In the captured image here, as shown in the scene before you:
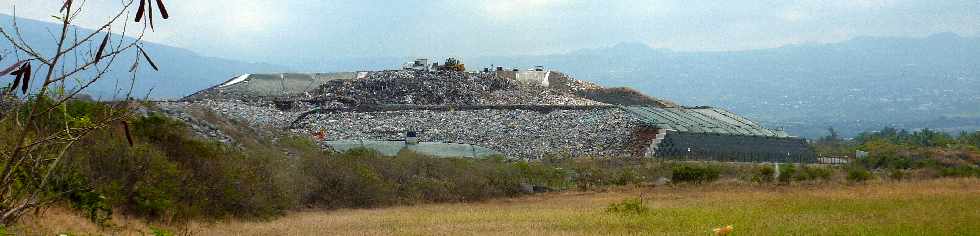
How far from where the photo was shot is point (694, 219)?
61.1ft

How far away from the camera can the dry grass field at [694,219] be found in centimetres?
1612

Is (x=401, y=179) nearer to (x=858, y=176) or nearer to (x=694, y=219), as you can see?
(x=694, y=219)

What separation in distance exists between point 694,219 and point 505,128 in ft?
93.1

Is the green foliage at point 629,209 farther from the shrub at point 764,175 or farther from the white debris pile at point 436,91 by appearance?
the white debris pile at point 436,91

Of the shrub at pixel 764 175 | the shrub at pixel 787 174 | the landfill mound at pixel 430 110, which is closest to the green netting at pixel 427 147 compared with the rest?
the landfill mound at pixel 430 110

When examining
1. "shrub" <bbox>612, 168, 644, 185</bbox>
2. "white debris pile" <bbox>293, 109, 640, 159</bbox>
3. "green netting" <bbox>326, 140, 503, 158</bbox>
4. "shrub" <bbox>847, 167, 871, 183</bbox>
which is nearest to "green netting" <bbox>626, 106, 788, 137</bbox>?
"white debris pile" <bbox>293, 109, 640, 159</bbox>

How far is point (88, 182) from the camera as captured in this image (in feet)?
55.7

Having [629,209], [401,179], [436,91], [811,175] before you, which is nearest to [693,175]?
[811,175]

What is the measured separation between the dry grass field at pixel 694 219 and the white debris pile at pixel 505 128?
17963 mm

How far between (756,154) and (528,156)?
9981mm

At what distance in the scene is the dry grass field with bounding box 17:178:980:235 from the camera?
1612 centimetres

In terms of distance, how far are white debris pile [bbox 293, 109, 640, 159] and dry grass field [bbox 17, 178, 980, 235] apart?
17963 mm

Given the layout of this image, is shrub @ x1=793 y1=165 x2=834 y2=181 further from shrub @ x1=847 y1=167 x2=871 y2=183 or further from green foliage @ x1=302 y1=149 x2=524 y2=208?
green foliage @ x1=302 y1=149 x2=524 y2=208

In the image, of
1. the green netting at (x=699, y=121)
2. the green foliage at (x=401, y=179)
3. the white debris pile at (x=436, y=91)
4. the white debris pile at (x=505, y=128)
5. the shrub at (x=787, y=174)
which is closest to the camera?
the green foliage at (x=401, y=179)
